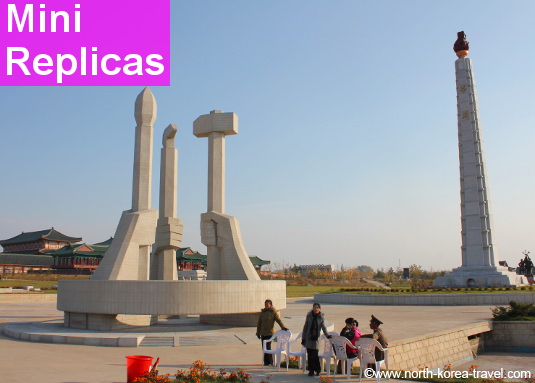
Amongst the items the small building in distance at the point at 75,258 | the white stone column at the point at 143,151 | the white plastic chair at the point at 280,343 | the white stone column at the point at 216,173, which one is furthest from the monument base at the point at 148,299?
the small building in distance at the point at 75,258

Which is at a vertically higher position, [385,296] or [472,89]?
[472,89]

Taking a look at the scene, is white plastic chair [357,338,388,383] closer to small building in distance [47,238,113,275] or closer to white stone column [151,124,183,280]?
white stone column [151,124,183,280]

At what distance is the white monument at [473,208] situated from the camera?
31.2 metres

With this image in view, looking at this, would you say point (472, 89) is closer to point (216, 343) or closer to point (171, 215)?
point (171, 215)

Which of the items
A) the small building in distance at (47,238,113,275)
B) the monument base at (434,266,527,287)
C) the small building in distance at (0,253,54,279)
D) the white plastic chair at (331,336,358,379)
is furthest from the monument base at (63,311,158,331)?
the small building in distance at (47,238,113,275)

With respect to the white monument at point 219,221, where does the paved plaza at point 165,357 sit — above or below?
below

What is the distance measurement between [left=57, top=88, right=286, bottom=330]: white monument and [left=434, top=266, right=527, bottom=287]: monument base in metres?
22.0

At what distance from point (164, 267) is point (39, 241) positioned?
2074 inches

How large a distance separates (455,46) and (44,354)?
35.4m

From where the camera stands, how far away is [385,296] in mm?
25625

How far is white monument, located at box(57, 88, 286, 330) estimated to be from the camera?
11.5 meters

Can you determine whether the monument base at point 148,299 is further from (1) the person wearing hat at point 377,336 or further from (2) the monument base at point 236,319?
(1) the person wearing hat at point 377,336

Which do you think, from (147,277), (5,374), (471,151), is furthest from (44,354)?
(471,151)

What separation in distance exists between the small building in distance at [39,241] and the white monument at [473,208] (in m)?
48.7
